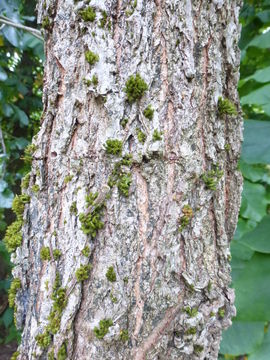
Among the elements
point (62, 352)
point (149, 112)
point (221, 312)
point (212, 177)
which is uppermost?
point (149, 112)

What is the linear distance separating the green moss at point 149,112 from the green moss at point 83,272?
39 cm

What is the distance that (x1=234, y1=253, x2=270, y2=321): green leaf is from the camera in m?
0.82

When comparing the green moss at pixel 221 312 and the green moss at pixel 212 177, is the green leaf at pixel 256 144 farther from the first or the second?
the green moss at pixel 221 312

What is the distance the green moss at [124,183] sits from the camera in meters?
0.77

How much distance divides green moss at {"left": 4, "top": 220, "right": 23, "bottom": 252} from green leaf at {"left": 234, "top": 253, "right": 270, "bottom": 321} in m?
0.62

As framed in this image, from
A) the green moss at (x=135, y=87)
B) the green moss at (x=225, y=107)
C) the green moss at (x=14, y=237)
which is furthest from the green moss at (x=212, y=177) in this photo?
the green moss at (x=14, y=237)

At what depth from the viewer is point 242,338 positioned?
3.13 feet

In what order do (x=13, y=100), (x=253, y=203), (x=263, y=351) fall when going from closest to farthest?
(x=263, y=351)
(x=253, y=203)
(x=13, y=100)

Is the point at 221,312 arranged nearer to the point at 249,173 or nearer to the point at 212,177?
the point at 212,177

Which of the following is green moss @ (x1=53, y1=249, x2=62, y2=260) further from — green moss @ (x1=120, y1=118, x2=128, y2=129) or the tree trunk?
green moss @ (x1=120, y1=118, x2=128, y2=129)

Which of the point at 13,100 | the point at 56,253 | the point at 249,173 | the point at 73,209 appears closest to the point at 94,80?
the point at 73,209

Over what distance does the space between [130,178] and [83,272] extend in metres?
0.25

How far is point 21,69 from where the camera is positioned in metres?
3.01

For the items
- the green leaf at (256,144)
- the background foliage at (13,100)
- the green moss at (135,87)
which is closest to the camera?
the green moss at (135,87)
